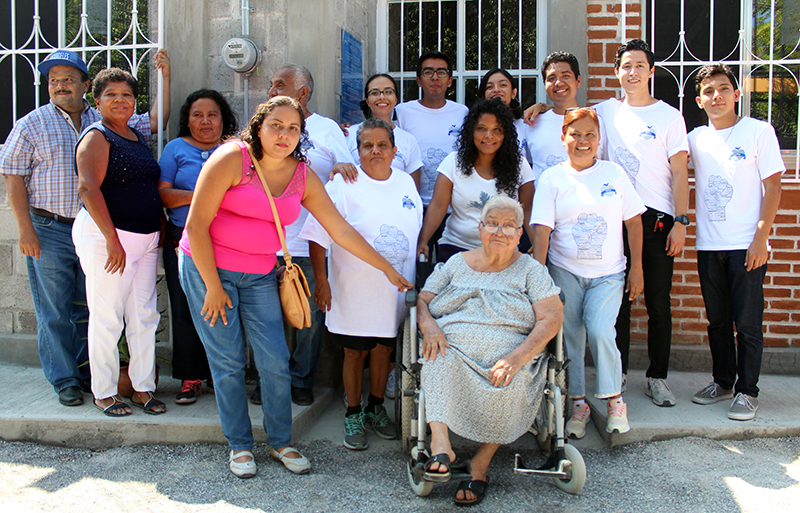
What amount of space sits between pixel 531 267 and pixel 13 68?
13.7 ft

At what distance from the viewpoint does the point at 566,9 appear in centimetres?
444

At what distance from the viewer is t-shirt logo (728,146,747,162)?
3561 mm

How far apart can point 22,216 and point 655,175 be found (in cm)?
369

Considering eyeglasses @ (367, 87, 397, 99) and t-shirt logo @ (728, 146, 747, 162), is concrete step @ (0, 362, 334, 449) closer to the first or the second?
eyeglasses @ (367, 87, 397, 99)

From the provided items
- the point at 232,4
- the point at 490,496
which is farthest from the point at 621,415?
the point at 232,4

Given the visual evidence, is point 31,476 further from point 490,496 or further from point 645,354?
point 645,354

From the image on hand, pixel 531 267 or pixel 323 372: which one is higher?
pixel 531 267

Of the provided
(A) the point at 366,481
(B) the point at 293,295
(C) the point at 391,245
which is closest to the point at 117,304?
(B) the point at 293,295

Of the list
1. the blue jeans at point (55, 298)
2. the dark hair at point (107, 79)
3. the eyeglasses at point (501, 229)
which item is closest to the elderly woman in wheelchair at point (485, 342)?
the eyeglasses at point (501, 229)

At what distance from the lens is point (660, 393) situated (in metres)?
3.68

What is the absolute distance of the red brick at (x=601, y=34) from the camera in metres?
4.46

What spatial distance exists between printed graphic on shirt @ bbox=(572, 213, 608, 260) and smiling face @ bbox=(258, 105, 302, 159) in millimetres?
1599

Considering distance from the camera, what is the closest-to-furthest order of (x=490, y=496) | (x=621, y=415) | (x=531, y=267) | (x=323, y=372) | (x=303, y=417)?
(x=490, y=496), (x=531, y=267), (x=621, y=415), (x=303, y=417), (x=323, y=372)

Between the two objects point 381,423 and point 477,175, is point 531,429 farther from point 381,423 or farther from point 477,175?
point 477,175
